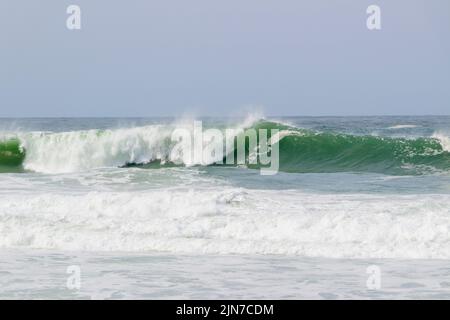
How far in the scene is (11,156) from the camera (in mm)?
23922

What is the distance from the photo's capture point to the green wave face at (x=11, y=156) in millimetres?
22703

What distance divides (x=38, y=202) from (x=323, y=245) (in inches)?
202

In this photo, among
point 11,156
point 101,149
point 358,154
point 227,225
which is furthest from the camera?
point 11,156

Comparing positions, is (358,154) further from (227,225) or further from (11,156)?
(227,225)

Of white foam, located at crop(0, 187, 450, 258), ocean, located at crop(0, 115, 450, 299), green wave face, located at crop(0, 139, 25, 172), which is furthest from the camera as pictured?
green wave face, located at crop(0, 139, 25, 172)

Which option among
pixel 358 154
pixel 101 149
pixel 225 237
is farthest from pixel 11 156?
pixel 225 237

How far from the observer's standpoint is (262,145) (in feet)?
79.7

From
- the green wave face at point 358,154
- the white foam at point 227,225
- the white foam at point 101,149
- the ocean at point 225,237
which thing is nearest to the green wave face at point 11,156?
the white foam at point 101,149

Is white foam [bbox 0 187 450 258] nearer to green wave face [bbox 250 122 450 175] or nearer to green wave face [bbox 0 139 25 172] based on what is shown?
green wave face [bbox 250 122 450 175]

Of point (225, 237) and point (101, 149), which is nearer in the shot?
point (225, 237)

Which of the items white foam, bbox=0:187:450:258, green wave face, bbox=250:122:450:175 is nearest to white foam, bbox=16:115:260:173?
green wave face, bbox=250:122:450:175

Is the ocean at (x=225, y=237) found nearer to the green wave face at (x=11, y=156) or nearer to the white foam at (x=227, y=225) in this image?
the white foam at (x=227, y=225)

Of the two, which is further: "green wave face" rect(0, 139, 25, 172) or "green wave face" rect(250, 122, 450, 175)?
"green wave face" rect(0, 139, 25, 172)

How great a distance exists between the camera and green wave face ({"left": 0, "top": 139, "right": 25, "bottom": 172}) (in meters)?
22.7
